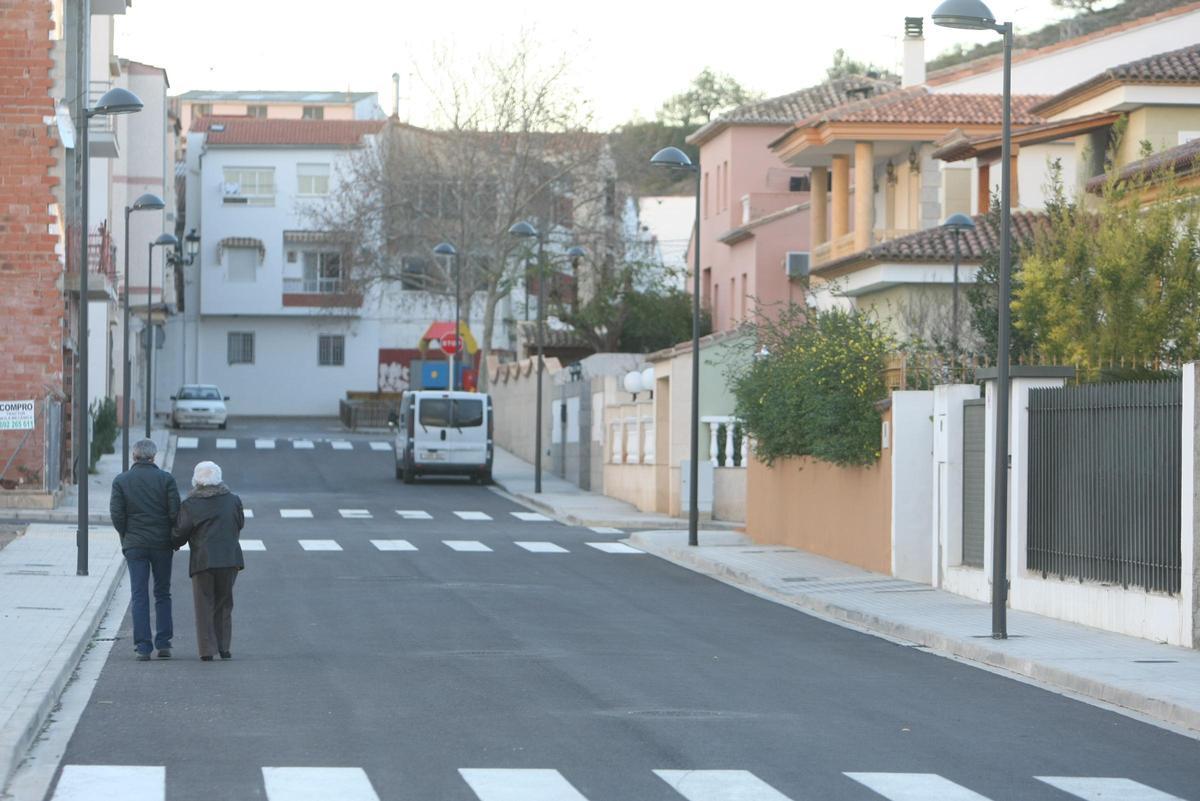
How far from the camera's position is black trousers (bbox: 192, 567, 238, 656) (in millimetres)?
15195

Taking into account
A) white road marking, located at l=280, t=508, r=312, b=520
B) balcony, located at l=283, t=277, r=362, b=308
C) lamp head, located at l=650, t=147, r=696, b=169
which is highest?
balcony, located at l=283, t=277, r=362, b=308

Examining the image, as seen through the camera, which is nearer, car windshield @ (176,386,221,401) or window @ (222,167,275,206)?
car windshield @ (176,386,221,401)

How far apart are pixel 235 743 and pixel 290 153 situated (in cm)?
7599

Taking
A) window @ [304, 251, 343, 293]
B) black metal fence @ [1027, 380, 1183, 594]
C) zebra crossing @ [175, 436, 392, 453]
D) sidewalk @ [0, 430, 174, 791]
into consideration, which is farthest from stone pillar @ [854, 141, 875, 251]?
window @ [304, 251, 343, 293]

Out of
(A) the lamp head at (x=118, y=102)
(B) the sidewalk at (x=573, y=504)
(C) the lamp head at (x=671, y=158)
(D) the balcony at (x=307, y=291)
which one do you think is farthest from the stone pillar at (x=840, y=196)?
(D) the balcony at (x=307, y=291)

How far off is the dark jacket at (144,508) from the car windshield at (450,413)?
33.9 metres

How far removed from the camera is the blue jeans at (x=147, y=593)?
15.2 meters

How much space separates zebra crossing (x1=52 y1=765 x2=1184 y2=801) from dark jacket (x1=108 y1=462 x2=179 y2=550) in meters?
5.50

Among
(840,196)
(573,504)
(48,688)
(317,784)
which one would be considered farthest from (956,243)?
(317,784)

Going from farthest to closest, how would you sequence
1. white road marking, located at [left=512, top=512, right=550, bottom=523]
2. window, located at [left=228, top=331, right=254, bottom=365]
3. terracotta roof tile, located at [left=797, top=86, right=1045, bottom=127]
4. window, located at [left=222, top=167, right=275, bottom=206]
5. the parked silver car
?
1. window, located at [left=228, top=331, right=254, bottom=365]
2. window, located at [left=222, top=167, right=275, bottom=206]
3. the parked silver car
4. terracotta roof tile, located at [left=797, top=86, right=1045, bottom=127]
5. white road marking, located at [left=512, top=512, right=550, bottom=523]

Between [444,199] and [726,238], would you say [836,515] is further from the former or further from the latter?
[444,199]

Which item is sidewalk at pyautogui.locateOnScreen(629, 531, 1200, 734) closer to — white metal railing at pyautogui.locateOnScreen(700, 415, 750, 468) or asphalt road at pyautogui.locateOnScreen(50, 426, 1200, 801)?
asphalt road at pyautogui.locateOnScreen(50, 426, 1200, 801)

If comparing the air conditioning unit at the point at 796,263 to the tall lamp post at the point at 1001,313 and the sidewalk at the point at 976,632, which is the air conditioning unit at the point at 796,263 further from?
the tall lamp post at the point at 1001,313

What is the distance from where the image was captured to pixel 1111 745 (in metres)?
11.5
